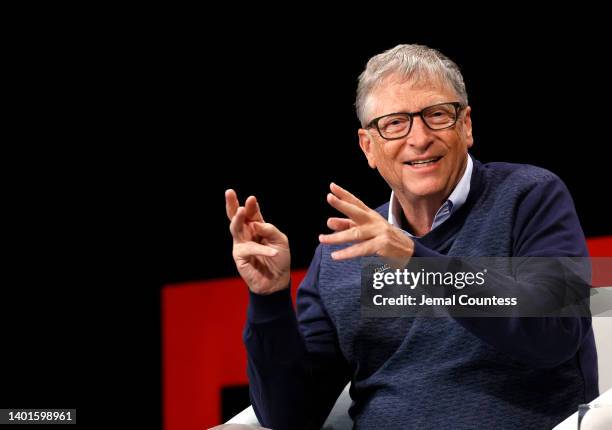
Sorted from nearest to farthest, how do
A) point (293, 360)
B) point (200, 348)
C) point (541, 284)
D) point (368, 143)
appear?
point (541, 284) < point (293, 360) < point (368, 143) < point (200, 348)

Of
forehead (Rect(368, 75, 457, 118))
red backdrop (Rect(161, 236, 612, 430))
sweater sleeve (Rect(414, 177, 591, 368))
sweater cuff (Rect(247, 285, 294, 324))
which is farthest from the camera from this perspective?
red backdrop (Rect(161, 236, 612, 430))

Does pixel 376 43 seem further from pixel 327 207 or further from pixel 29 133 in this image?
pixel 29 133

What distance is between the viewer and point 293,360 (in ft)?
5.91

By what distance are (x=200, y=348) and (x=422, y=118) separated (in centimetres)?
164

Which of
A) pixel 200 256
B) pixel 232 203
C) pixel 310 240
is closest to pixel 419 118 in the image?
pixel 232 203

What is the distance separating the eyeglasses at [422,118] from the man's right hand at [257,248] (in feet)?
1.18

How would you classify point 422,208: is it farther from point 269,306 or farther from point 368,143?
point 269,306

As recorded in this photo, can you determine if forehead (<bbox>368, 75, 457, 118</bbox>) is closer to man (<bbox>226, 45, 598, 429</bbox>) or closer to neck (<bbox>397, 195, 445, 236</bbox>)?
man (<bbox>226, 45, 598, 429</bbox>)

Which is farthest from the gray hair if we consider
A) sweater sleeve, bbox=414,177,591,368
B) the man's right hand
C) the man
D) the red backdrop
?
the red backdrop

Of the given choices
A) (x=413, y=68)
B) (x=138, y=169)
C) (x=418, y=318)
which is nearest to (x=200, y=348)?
(x=138, y=169)

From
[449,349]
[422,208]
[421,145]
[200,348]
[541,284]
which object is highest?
[421,145]

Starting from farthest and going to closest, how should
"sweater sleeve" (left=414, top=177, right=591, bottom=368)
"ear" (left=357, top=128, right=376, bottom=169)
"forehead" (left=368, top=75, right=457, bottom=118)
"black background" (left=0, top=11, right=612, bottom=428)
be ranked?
"black background" (left=0, top=11, right=612, bottom=428) < "ear" (left=357, top=128, right=376, bottom=169) < "forehead" (left=368, top=75, right=457, bottom=118) < "sweater sleeve" (left=414, top=177, right=591, bottom=368)

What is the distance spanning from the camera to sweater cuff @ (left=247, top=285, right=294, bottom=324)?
1.71 metres

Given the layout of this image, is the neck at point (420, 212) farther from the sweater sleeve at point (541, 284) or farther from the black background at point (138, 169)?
the black background at point (138, 169)
